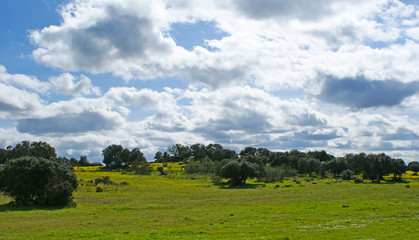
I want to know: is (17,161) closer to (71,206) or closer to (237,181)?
(71,206)

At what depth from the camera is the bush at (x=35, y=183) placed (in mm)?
42128

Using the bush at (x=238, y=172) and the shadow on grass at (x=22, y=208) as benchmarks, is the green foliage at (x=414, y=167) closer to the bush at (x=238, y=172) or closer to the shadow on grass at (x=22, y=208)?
the bush at (x=238, y=172)

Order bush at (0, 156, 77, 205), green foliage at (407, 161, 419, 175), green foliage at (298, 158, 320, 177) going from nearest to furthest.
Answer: bush at (0, 156, 77, 205) → green foliage at (298, 158, 320, 177) → green foliage at (407, 161, 419, 175)

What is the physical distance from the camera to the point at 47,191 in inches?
1683

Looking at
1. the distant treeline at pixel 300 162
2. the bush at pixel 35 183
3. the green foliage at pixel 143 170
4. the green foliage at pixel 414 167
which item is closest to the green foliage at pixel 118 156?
the distant treeline at pixel 300 162

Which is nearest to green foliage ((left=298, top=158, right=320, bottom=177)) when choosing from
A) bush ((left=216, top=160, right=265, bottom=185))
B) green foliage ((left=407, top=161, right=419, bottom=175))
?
green foliage ((left=407, top=161, right=419, bottom=175))

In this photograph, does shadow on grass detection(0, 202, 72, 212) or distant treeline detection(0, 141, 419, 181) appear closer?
shadow on grass detection(0, 202, 72, 212)

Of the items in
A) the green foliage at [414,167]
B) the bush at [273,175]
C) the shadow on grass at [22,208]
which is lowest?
the shadow on grass at [22,208]

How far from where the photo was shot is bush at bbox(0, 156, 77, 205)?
138 ft

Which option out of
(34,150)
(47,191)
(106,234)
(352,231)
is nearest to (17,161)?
(47,191)

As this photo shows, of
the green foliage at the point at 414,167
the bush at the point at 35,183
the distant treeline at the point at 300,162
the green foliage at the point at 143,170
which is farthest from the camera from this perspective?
the green foliage at the point at 414,167

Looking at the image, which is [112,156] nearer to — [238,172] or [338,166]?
[238,172]

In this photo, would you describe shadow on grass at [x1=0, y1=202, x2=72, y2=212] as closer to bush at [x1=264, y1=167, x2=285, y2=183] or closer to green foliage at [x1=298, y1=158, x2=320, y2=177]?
bush at [x1=264, y1=167, x2=285, y2=183]

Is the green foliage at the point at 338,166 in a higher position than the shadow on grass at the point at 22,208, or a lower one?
higher
